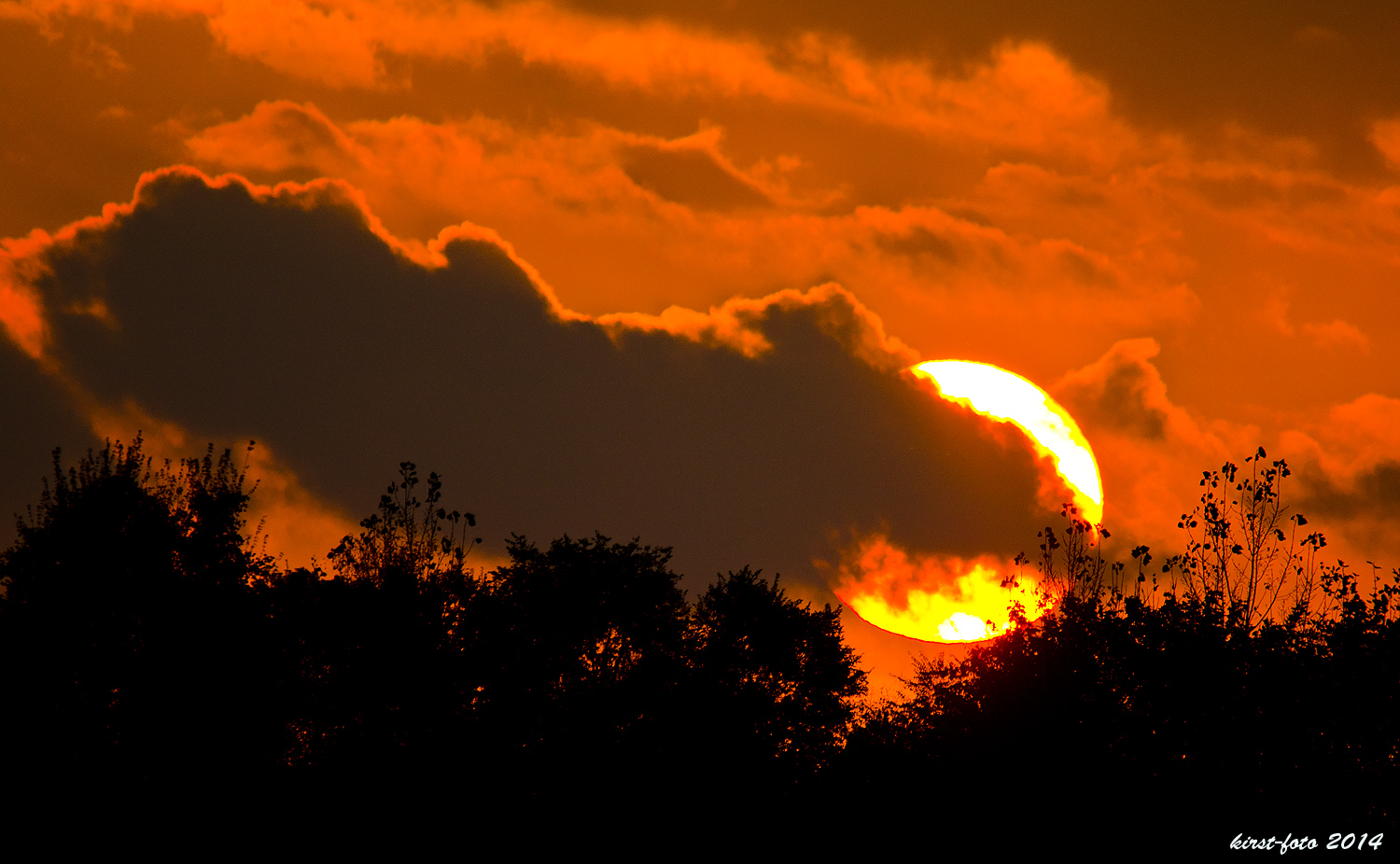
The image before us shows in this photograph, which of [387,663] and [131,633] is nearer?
[131,633]

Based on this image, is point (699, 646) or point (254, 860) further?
point (699, 646)

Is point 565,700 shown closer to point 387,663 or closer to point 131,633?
point 387,663

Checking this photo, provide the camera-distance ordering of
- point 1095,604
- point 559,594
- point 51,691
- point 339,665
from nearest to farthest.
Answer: point 51,691 → point 1095,604 → point 339,665 → point 559,594

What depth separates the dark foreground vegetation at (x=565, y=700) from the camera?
40875 millimetres

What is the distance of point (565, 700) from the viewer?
63.5 meters

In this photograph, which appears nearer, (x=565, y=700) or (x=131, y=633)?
(x=131, y=633)

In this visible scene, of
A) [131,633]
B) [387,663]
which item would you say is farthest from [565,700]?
[131,633]

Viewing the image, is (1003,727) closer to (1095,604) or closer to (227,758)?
(1095,604)

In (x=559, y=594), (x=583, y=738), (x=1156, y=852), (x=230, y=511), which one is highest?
(x=559, y=594)

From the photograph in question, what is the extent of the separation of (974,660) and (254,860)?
3170cm

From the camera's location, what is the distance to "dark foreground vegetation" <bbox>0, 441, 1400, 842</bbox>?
4088 centimetres

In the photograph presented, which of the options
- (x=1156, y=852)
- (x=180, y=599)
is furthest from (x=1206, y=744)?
(x=180, y=599)

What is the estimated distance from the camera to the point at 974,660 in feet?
177

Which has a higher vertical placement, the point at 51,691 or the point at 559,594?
the point at 559,594
